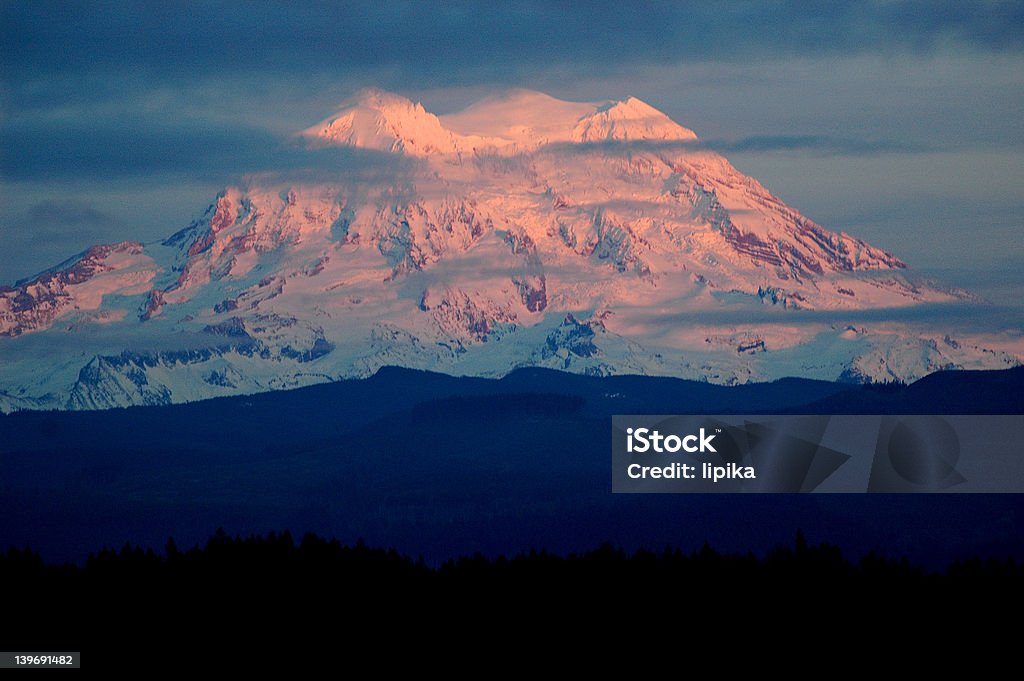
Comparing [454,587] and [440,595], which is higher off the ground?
[454,587]

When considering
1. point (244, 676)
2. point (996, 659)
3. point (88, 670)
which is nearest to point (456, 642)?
point (244, 676)

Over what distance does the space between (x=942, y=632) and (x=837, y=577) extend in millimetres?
16110

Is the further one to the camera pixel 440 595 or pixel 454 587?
pixel 454 587

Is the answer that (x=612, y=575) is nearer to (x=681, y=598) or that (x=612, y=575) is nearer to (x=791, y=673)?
(x=681, y=598)

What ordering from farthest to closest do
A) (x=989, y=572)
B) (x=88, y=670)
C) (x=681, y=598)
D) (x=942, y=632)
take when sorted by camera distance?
1. (x=989, y=572)
2. (x=681, y=598)
3. (x=942, y=632)
4. (x=88, y=670)

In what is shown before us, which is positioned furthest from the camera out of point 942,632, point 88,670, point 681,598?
point 681,598

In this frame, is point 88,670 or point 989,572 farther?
point 989,572

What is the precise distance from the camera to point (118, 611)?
14238 cm

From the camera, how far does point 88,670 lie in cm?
12838

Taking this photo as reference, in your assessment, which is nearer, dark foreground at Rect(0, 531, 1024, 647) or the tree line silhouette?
dark foreground at Rect(0, 531, 1024, 647)

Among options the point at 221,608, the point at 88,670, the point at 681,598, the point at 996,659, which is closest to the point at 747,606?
the point at 681,598

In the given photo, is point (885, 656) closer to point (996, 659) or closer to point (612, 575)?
point (996, 659)

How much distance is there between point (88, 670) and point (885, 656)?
49604 millimetres

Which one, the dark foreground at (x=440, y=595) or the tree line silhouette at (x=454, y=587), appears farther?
the tree line silhouette at (x=454, y=587)
